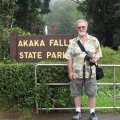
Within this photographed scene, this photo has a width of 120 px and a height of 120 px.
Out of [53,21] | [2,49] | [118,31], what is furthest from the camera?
[53,21]

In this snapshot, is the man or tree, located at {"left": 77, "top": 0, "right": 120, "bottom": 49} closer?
the man

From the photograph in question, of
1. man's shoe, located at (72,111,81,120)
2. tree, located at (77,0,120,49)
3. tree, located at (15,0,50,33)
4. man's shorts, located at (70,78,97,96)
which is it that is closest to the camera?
man's shorts, located at (70,78,97,96)

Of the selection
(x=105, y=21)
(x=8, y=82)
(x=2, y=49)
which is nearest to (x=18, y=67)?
(x=8, y=82)

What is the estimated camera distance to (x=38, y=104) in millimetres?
8367

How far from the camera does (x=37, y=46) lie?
29.5ft

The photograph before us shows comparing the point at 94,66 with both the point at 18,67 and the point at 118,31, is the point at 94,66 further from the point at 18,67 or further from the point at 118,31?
the point at 118,31

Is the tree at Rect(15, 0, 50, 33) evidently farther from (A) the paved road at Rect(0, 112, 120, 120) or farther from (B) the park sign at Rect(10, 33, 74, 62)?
(A) the paved road at Rect(0, 112, 120, 120)

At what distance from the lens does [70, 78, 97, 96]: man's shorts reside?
7703mm

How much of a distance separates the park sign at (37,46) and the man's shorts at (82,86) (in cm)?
131

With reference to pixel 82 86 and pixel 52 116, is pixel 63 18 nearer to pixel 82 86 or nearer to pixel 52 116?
pixel 52 116

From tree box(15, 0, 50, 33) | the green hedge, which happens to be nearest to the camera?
the green hedge

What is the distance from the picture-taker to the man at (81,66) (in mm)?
7598

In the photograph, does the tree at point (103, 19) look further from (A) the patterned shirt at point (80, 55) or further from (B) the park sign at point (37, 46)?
(A) the patterned shirt at point (80, 55)

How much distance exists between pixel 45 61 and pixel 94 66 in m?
1.37
